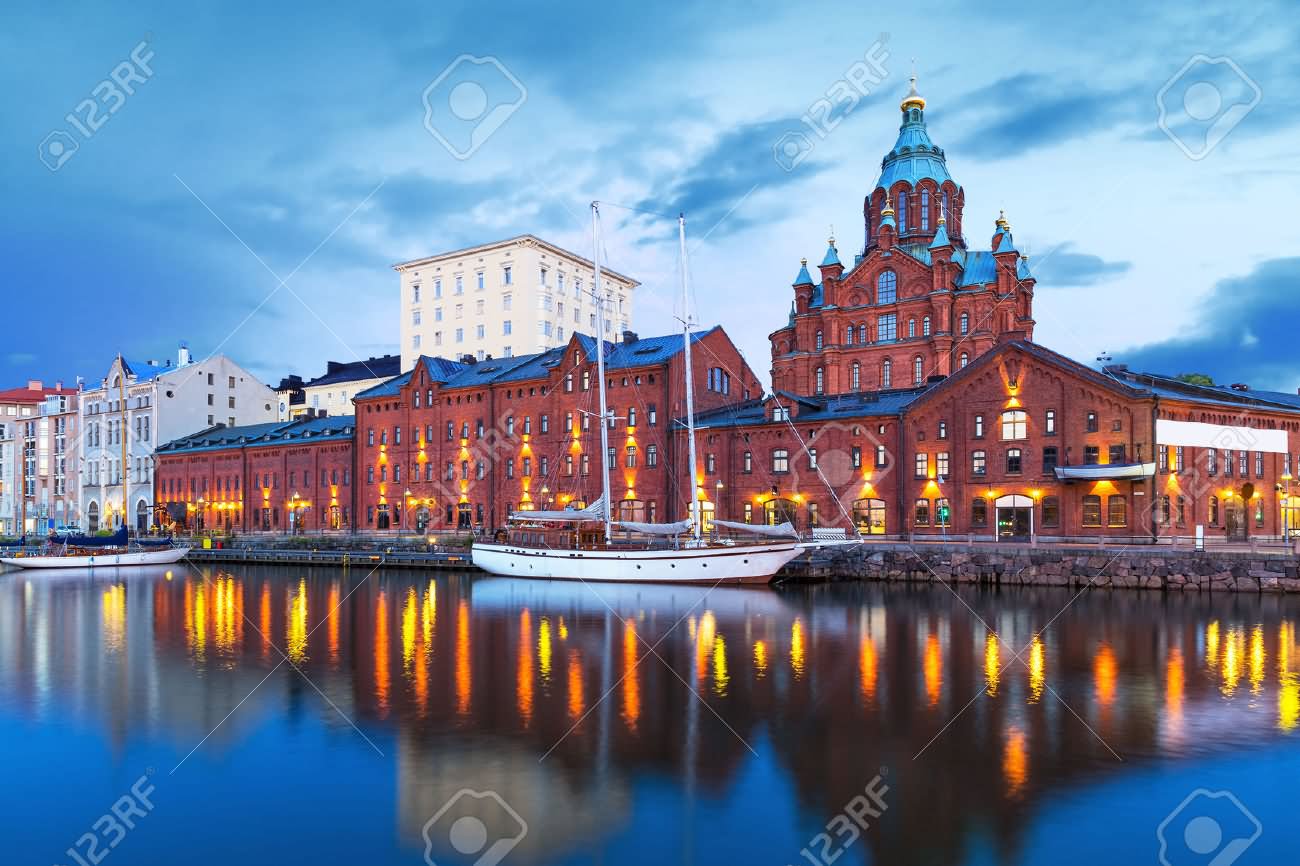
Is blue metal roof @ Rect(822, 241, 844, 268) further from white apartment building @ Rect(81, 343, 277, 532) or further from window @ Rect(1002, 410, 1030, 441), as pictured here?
white apartment building @ Rect(81, 343, 277, 532)

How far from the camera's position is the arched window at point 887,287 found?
262 feet

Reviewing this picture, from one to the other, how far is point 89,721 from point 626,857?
47.0ft

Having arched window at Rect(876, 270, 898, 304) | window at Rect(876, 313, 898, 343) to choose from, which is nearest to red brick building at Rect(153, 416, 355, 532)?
window at Rect(876, 313, 898, 343)

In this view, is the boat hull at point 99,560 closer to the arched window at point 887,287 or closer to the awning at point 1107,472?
the arched window at point 887,287

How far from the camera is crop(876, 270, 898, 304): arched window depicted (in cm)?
7988

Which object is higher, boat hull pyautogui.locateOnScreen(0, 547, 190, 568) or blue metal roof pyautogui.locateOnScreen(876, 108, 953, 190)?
blue metal roof pyautogui.locateOnScreen(876, 108, 953, 190)

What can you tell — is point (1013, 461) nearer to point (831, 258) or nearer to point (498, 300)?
point (831, 258)

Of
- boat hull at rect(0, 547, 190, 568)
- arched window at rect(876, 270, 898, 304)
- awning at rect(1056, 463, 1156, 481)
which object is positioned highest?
arched window at rect(876, 270, 898, 304)

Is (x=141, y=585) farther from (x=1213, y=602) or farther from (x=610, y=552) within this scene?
(x=1213, y=602)

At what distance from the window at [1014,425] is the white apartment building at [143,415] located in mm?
85959

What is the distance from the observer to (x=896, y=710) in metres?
20.5
